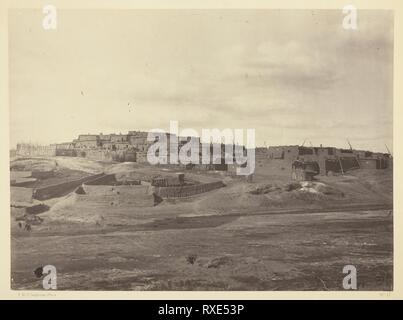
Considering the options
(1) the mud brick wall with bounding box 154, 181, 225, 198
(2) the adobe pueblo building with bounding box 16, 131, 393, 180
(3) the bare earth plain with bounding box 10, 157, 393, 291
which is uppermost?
(2) the adobe pueblo building with bounding box 16, 131, 393, 180

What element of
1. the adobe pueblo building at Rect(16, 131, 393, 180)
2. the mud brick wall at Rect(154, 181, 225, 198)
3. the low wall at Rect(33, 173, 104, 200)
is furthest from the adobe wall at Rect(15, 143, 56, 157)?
the mud brick wall at Rect(154, 181, 225, 198)

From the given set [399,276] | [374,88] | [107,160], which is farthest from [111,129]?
[399,276]

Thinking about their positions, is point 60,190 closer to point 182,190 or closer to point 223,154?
point 182,190

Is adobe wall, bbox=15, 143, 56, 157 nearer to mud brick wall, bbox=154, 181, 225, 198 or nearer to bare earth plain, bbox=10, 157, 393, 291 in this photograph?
bare earth plain, bbox=10, 157, 393, 291

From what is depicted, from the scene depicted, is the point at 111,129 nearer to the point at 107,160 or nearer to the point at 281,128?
the point at 107,160

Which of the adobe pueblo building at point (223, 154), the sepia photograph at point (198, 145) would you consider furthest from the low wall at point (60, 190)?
the adobe pueblo building at point (223, 154)

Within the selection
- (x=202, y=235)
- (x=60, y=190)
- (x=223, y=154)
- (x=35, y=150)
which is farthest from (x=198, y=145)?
(x=35, y=150)

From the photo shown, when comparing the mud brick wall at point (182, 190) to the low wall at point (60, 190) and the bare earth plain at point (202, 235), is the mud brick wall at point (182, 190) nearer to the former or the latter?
the bare earth plain at point (202, 235)

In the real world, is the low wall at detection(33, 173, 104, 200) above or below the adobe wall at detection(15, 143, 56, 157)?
below
